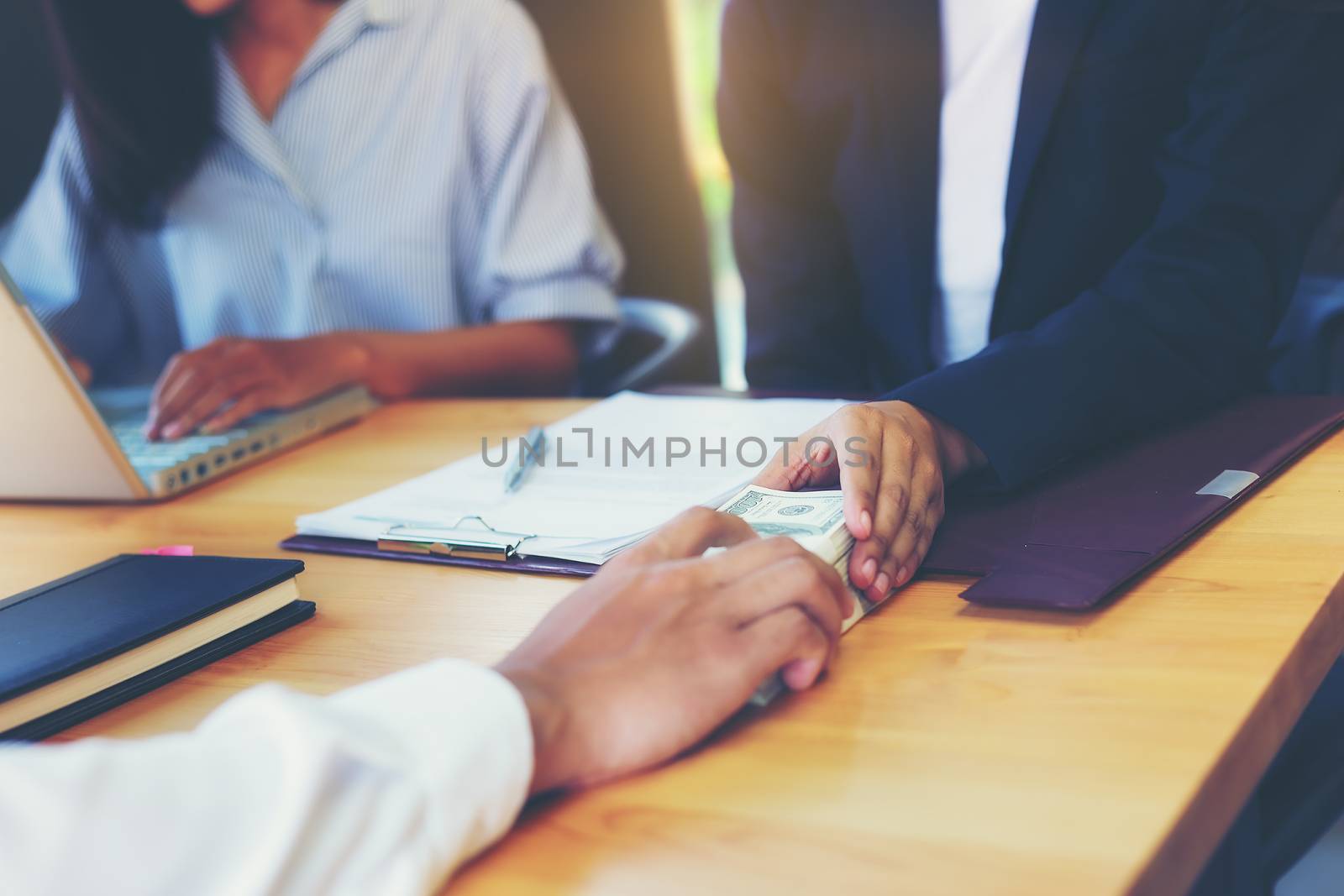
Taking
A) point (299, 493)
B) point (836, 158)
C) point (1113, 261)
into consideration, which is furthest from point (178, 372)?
point (1113, 261)

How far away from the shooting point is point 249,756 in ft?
1.45

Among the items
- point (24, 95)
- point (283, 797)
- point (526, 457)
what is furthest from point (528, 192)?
point (283, 797)

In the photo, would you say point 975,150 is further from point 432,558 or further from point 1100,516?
point 432,558

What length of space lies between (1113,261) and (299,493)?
901 mm

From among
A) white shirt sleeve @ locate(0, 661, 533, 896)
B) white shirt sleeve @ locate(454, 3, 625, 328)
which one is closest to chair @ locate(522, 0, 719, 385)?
white shirt sleeve @ locate(454, 3, 625, 328)

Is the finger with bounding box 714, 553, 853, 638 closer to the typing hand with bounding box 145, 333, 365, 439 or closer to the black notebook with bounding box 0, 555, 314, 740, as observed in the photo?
the black notebook with bounding box 0, 555, 314, 740

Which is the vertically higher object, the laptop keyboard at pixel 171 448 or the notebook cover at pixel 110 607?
the notebook cover at pixel 110 607

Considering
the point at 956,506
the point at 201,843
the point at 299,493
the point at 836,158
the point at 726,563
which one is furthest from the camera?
the point at 836,158

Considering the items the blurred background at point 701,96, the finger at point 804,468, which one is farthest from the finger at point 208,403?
the blurred background at point 701,96

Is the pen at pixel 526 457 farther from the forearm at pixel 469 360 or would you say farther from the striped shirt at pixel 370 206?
the striped shirt at pixel 370 206

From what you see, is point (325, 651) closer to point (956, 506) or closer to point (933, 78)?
point (956, 506)

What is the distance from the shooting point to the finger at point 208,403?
1209 mm

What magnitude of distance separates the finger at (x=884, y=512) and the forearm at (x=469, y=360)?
0.83 meters

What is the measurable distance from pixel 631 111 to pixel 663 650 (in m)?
1.88
